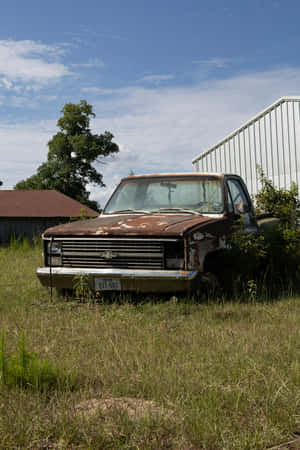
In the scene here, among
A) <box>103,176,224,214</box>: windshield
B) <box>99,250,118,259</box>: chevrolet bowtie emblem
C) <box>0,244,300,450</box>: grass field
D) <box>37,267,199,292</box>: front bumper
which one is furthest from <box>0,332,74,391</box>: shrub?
<box>103,176,224,214</box>: windshield

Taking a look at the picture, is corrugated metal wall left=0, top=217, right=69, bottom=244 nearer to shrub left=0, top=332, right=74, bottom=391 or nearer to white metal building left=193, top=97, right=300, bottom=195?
white metal building left=193, top=97, right=300, bottom=195

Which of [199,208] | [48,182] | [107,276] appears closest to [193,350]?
[107,276]

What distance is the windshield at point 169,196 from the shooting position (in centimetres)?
731

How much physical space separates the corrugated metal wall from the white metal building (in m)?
8.43

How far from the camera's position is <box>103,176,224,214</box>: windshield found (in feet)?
24.0

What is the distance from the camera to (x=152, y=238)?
6.08m

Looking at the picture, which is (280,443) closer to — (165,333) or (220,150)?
(165,333)

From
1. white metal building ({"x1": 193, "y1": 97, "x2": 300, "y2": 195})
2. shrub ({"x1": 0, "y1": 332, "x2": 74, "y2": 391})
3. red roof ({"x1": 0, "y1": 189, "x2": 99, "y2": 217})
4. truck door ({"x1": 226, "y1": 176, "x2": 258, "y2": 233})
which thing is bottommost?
shrub ({"x1": 0, "y1": 332, "x2": 74, "y2": 391})

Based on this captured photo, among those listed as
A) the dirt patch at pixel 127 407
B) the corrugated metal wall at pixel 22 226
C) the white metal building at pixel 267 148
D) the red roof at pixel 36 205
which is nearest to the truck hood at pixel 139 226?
the dirt patch at pixel 127 407

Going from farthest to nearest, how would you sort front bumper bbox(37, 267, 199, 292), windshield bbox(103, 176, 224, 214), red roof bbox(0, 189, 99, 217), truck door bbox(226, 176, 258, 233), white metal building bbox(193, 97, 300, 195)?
red roof bbox(0, 189, 99, 217)
white metal building bbox(193, 97, 300, 195)
truck door bbox(226, 176, 258, 233)
windshield bbox(103, 176, 224, 214)
front bumper bbox(37, 267, 199, 292)

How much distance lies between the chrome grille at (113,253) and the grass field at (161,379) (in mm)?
564

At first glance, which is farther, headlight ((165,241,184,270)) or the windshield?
the windshield

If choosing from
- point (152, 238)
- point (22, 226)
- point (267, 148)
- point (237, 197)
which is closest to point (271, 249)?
point (237, 197)

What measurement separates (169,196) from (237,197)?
1.19 metres
